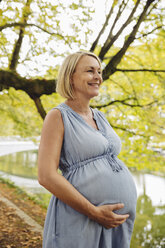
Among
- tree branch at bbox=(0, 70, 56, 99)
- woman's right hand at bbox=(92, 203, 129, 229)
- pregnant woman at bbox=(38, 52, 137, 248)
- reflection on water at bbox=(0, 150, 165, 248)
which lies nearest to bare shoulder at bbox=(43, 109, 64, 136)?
pregnant woman at bbox=(38, 52, 137, 248)

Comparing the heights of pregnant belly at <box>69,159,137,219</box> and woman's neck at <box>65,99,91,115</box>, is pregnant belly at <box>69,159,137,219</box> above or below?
below

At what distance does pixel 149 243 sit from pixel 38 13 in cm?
734

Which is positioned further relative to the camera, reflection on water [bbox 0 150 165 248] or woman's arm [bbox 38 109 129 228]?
reflection on water [bbox 0 150 165 248]

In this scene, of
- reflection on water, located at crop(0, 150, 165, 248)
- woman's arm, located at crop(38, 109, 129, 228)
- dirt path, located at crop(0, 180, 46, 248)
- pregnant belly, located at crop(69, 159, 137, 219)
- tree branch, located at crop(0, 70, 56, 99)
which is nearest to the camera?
woman's arm, located at crop(38, 109, 129, 228)

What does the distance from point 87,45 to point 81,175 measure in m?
4.82

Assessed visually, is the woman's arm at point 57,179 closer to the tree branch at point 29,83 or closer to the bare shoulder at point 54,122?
the bare shoulder at point 54,122

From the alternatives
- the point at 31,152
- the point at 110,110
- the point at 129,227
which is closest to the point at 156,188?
the point at 110,110

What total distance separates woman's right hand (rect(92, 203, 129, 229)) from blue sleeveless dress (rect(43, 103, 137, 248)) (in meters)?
0.05

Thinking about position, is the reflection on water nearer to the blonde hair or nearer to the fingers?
the fingers

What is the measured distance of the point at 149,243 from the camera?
759 cm

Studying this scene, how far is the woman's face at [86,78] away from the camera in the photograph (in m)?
1.74

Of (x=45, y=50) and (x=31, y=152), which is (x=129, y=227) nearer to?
(x=45, y=50)

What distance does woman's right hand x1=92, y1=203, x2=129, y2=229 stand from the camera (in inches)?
57.2

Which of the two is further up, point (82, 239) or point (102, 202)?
point (102, 202)
